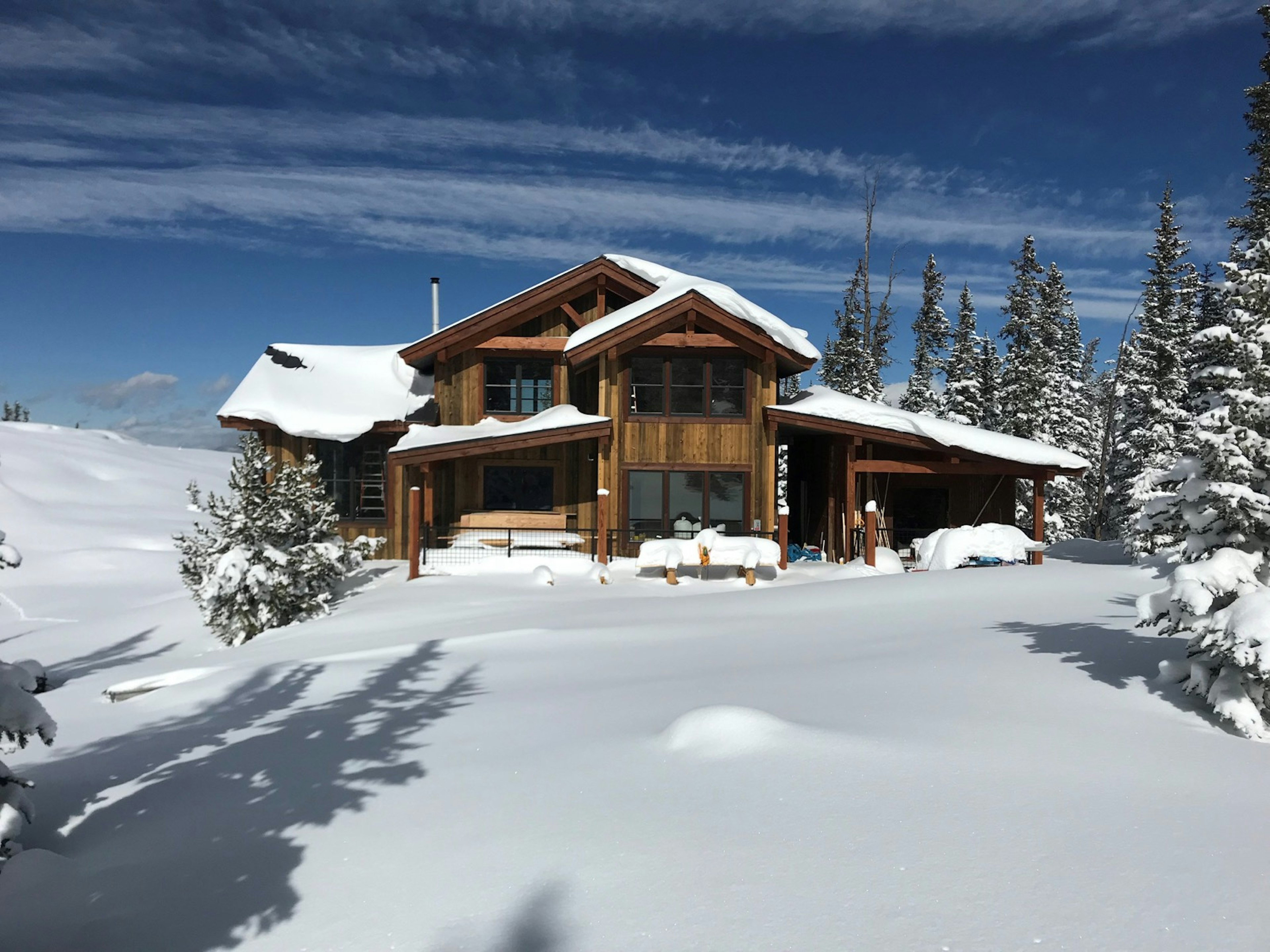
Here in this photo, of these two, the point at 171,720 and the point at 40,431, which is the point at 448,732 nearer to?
the point at 171,720

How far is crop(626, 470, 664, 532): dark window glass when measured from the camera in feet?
63.5

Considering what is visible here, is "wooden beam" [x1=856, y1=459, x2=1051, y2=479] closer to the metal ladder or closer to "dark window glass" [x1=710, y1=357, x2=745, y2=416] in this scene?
"dark window glass" [x1=710, y1=357, x2=745, y2=416]

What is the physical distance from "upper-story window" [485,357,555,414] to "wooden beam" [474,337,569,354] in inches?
15.4

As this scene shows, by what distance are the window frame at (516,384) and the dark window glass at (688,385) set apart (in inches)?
145

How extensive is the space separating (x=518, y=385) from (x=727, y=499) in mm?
6616

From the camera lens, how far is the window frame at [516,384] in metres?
21.4

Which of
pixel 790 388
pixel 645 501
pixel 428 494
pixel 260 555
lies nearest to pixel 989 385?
pixel 790 388

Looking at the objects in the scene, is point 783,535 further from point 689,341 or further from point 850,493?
point 689,341

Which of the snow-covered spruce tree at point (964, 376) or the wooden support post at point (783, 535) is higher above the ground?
the snow-covered spruce tree at point (964, 376)

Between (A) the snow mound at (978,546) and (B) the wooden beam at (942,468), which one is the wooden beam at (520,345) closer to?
(B) the wooden beam at (942,468)

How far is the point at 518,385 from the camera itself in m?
21.6

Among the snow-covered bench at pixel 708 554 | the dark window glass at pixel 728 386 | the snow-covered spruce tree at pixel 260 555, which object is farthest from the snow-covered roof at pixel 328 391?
the snow-covered bench at pixel 708 554

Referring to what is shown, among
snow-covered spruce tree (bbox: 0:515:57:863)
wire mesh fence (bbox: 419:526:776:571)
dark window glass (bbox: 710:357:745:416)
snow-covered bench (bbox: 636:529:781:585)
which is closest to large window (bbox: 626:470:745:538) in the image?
wire mesh fence (bbox: 419:526:776:571)

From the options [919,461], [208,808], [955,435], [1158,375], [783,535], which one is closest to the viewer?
[208,808]
